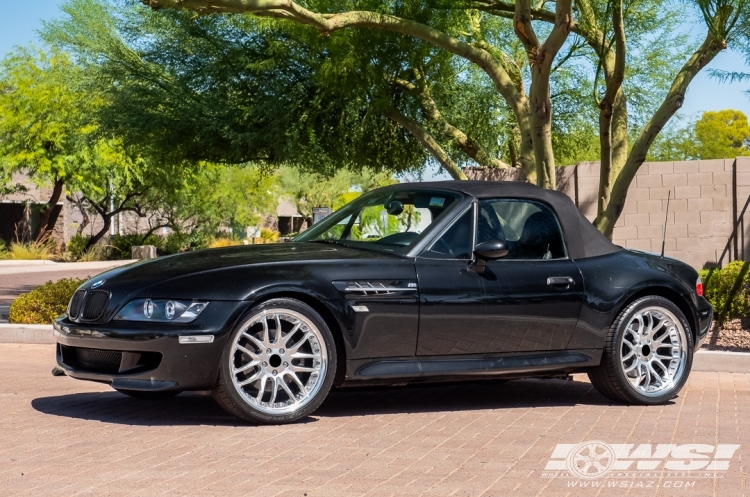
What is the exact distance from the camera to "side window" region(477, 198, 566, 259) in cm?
788

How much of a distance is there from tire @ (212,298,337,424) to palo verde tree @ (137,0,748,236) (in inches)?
191

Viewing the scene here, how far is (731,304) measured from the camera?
13109 mm

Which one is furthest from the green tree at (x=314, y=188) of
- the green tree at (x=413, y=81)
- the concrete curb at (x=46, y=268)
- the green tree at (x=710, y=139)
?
the green tree at (x=413, y=81)

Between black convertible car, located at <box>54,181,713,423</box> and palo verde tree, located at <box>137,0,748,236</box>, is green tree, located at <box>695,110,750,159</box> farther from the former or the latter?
black convertible car, located at <box>54,181,713,423</box>

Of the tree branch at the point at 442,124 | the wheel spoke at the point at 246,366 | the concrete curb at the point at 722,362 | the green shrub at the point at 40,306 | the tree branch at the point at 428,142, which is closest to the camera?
the wheel spoke at the point at 246,366

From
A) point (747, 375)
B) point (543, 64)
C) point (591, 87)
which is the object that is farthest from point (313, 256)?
point (591, 87)

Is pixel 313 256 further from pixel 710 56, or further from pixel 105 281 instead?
pixel 710 56

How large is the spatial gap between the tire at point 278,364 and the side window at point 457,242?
106cm

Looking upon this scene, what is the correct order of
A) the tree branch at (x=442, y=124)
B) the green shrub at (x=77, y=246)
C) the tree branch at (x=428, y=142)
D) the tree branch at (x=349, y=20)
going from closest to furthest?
the tree branch at (x=349, y=20) < the tree branch at (x=428, y=142) < the tree branch at (x=442, y=124) < the green shrub at (x=77, y=246)

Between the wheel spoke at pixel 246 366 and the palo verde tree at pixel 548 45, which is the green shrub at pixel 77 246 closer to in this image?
the palo verde tree at pixel 548 45

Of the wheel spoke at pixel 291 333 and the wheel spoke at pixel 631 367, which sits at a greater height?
the wheel spoke at pixel 291 333

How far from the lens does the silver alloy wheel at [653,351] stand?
820 centimetres

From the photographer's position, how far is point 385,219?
8.77 metres

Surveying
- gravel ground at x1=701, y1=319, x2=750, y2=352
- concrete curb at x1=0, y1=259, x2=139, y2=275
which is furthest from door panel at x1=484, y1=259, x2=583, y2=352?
concrete curb at x1=0, y1=259, x2=139, y2=275
